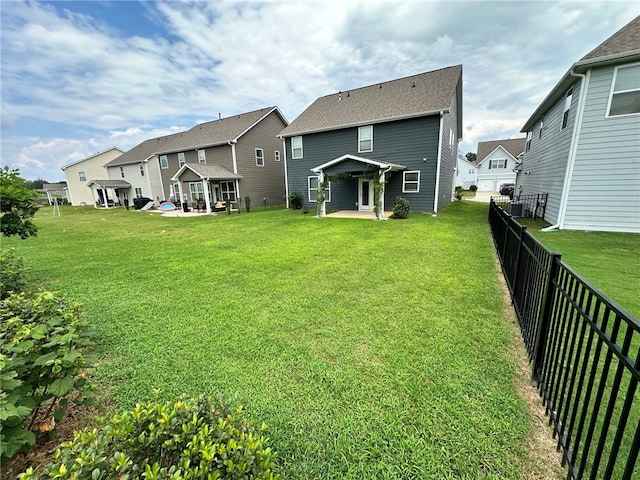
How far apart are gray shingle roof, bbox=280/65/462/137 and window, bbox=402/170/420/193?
9.60ft

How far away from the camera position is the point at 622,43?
7.86 meters

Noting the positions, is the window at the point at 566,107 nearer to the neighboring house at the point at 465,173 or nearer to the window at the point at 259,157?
the window at the point at 259,157

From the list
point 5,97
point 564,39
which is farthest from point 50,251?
point 564,39

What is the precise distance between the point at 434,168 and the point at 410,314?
1199cm

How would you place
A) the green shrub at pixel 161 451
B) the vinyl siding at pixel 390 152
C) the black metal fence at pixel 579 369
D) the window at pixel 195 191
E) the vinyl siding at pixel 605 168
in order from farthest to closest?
the window at pixel 195 191 < the vinyl siding at pixel 390 152 < the vinyl siding at pixel 605 168 < the black metal fence at pixel 579 369 < the green shrub at pixel 161 451

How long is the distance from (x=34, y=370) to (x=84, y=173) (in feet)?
140

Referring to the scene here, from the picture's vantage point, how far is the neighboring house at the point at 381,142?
13797 millimetres

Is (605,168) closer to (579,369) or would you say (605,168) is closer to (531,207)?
(531,207)

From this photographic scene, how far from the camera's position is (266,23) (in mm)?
9609

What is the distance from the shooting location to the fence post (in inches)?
92.8

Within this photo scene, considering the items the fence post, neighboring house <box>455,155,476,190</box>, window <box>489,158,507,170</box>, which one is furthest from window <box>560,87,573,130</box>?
neighboring house <box>455,155,476,190</box>

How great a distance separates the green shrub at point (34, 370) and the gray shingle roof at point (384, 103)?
15.1 meters

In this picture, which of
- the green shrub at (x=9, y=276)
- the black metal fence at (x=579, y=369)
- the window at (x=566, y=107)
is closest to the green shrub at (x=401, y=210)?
the window at (x=566, y=107)

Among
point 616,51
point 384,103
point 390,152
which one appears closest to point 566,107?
point 616,51
